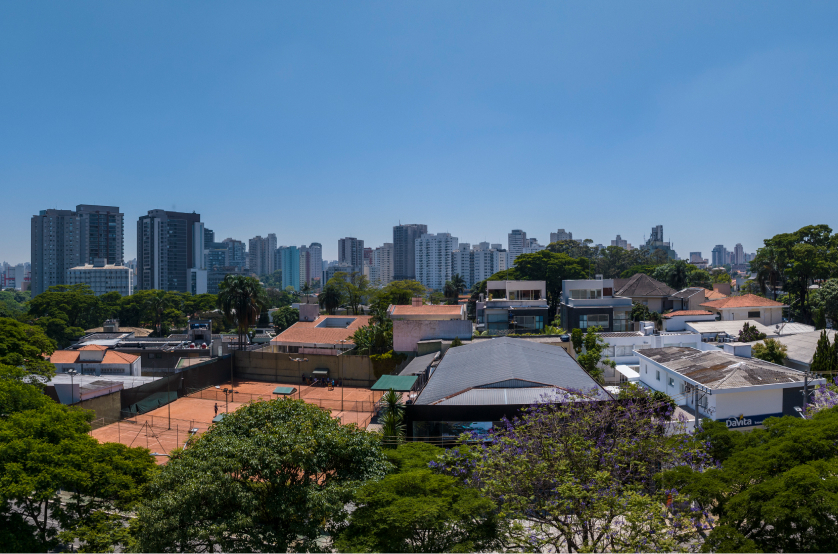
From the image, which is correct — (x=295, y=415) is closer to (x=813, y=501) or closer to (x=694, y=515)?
(x=694, y=515)

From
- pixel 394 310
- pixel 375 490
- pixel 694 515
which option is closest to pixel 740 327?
pixel 394 310

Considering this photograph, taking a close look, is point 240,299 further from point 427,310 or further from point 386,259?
point 386,259

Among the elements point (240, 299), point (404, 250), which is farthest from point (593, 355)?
point (404, 250)

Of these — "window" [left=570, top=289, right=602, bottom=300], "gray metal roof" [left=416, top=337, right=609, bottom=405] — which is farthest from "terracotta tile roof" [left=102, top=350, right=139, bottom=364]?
"window" [left=570, top=289, right=602, bottom=300]

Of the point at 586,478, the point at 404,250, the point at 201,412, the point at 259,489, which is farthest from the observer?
the point at 404,250

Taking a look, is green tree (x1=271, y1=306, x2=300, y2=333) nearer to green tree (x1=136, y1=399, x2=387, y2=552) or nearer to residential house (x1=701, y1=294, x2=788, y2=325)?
residential house (x1=701, y1=294, x2=788, y2=325)

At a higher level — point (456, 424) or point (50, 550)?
point (456, 424)
